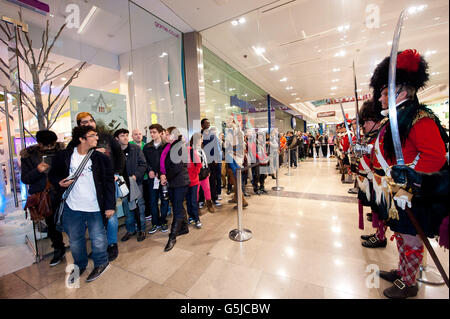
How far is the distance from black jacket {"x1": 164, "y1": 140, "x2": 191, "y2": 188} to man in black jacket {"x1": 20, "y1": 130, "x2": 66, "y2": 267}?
121 cm

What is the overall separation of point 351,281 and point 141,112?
14.0ft

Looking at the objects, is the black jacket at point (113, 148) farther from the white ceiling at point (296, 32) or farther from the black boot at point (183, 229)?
the white ceiling at point (296, 32)

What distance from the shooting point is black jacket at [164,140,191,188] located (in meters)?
2.52

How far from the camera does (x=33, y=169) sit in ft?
6.93

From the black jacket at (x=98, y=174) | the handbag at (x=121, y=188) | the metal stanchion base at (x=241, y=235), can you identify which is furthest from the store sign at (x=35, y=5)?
the metal stanchion base at (x=241, y=235)

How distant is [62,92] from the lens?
9.37ft

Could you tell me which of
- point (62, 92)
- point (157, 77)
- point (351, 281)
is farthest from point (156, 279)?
point (157, 77)

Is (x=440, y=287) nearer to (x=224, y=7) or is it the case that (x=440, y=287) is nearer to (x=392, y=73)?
(x=392, y=73)

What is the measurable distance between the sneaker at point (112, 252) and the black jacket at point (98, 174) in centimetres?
60

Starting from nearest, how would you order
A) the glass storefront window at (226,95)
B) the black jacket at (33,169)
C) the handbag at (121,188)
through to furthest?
the black jacket at (33,169) → the handbag at (121,188) → the glass storefront window at (226,95)

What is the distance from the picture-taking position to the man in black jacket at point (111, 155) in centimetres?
227

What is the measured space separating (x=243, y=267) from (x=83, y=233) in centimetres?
166

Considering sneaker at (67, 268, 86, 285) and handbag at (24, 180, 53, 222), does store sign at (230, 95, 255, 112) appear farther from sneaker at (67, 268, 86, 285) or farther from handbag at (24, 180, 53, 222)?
sneaker at (67, 268, 86, 285)

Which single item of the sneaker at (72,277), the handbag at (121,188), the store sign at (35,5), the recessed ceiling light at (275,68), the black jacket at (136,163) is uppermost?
the recessed ceiling light at (275,68)
